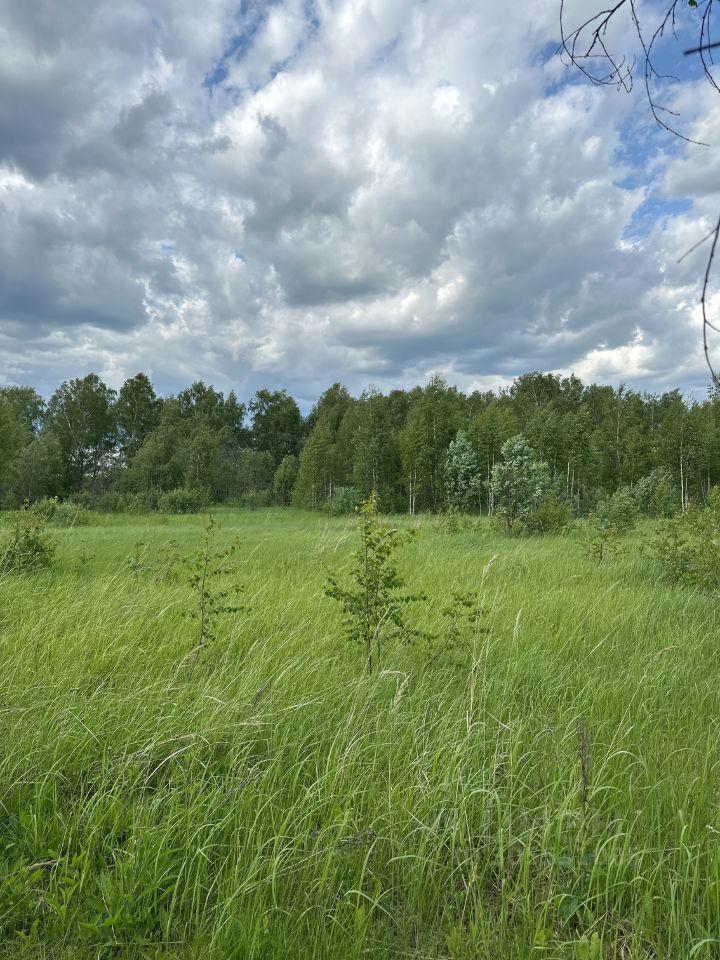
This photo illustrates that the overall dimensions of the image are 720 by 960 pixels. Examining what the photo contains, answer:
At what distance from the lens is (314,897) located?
1946mm

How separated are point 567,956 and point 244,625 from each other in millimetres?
3503

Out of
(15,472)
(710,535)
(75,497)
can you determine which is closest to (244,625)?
(710,535)

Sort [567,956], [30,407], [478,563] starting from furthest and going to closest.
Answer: [30,407] < [478,563] < [567,956]

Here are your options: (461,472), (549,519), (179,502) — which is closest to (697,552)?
(549,519)

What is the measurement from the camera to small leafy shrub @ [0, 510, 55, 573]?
7.35m

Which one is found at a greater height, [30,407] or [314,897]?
[30,407]

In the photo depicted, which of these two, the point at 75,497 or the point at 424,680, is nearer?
the point at 424,680

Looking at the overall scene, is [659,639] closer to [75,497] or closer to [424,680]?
[424,680]

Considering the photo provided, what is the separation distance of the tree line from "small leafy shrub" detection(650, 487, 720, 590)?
2062cm

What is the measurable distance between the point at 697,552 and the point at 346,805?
738 centimetres

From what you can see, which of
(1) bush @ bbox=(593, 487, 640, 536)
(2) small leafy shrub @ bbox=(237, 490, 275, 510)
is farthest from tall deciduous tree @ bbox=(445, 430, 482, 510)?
(1) bush @ bbox=(593, 487, 640, 536)

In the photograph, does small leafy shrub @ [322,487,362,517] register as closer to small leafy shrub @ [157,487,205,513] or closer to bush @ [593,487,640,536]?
small leafy shrub @ [157,487,205,513]

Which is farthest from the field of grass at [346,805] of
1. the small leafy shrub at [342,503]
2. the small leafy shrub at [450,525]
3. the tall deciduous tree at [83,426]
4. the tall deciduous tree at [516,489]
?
the tall deciduous tree at [83,426]

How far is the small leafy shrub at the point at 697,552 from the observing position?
7328 millimetres
